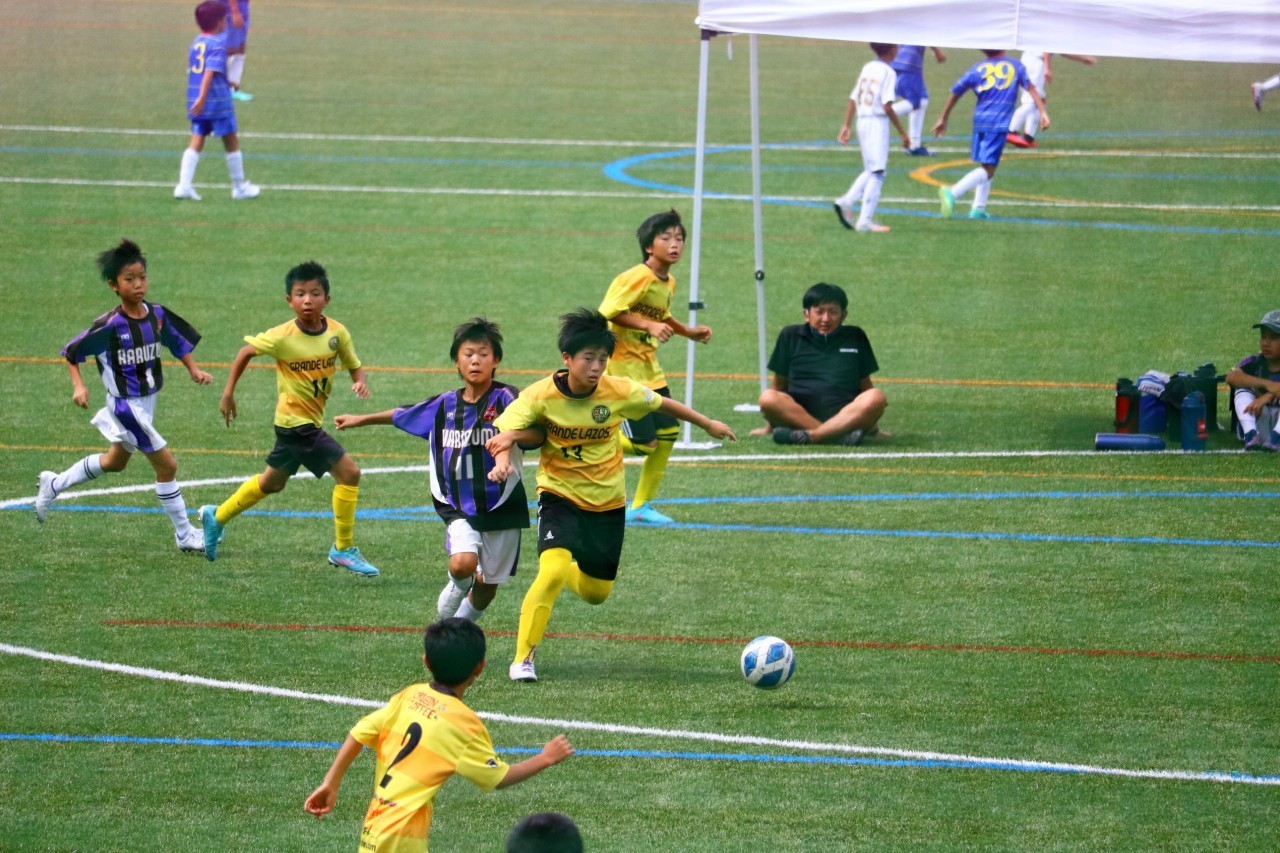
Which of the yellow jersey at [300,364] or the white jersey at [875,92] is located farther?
the white jersey at [875,92]

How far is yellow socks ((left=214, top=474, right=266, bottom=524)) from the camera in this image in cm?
1077

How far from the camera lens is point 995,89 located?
23109 millimetres

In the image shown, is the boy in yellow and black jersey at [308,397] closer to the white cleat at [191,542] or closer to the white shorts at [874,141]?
the white cleat at [191,542]

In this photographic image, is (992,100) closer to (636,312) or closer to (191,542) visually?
(636,312)

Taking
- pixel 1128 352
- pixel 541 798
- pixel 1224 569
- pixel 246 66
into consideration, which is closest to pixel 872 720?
pixel 541 798

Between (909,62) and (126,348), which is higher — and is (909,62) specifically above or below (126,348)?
above

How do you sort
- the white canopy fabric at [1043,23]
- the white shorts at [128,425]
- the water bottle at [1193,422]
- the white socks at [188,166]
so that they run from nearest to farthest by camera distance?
the white shorts at [128,425]
the white canopy fabric at [1043,23]
the water bottle at [1193,422]
the white socks at [188,166]

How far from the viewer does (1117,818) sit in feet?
23.6

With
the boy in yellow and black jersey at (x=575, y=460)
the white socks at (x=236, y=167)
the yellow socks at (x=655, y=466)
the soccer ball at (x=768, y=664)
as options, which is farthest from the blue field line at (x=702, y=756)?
the white socks at (x=236, y=167)

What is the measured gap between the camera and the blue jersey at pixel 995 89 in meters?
22.9

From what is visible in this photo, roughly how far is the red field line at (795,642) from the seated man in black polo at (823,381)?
179 inches

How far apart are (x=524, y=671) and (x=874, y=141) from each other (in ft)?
49.1

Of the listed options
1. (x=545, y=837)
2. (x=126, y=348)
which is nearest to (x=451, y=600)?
(x=126, y=348)

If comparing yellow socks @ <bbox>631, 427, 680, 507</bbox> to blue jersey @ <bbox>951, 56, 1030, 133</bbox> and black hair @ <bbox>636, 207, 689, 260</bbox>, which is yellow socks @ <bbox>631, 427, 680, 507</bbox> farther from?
blue jersey @ <bbox>951, 56, 1030, 133</bbox>
